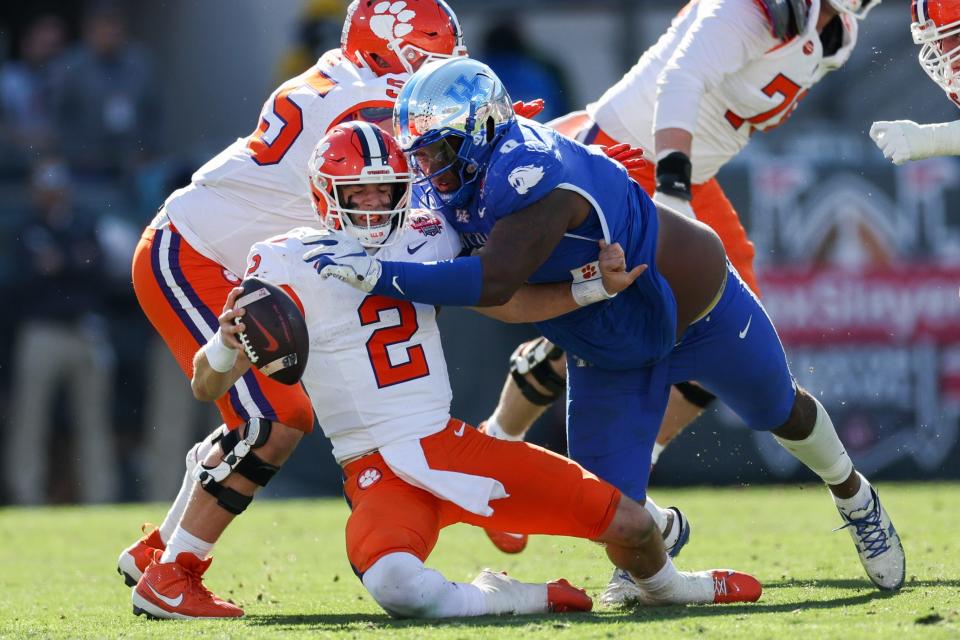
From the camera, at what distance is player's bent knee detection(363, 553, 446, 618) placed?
392cm

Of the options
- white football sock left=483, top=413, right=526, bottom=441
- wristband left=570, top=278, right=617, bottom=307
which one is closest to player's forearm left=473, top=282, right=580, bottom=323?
wristband left=570, top=278, right=617, bottom=307

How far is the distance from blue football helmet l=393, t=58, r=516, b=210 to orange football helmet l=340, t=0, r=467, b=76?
59 cm

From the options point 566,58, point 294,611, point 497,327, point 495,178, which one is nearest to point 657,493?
point 497,327

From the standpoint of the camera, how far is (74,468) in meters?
9.70

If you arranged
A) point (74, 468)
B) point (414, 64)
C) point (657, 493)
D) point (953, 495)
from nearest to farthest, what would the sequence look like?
point (414, 64) → point (953, 495) → point (657, 493) → point (74, 468)

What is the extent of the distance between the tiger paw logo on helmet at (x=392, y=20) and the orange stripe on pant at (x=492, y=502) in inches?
54.9

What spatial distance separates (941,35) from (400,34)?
1.71m

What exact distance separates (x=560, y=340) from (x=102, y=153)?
638cm

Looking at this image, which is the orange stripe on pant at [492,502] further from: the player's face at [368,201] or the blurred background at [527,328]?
the blurred background at [527,328]

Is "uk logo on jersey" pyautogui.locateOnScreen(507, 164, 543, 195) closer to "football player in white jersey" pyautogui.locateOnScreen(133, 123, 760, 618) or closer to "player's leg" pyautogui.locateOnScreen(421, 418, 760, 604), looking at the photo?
"football player in white jersey" pyautogui.locateOnScreen(133, 123, 760, 618)

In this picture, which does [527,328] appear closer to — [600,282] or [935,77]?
[935,77]

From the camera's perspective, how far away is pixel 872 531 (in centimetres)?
466

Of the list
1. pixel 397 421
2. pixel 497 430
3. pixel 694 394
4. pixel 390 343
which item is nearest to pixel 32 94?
pixel 497 430

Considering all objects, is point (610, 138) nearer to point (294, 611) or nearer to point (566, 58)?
point (294, 611)
